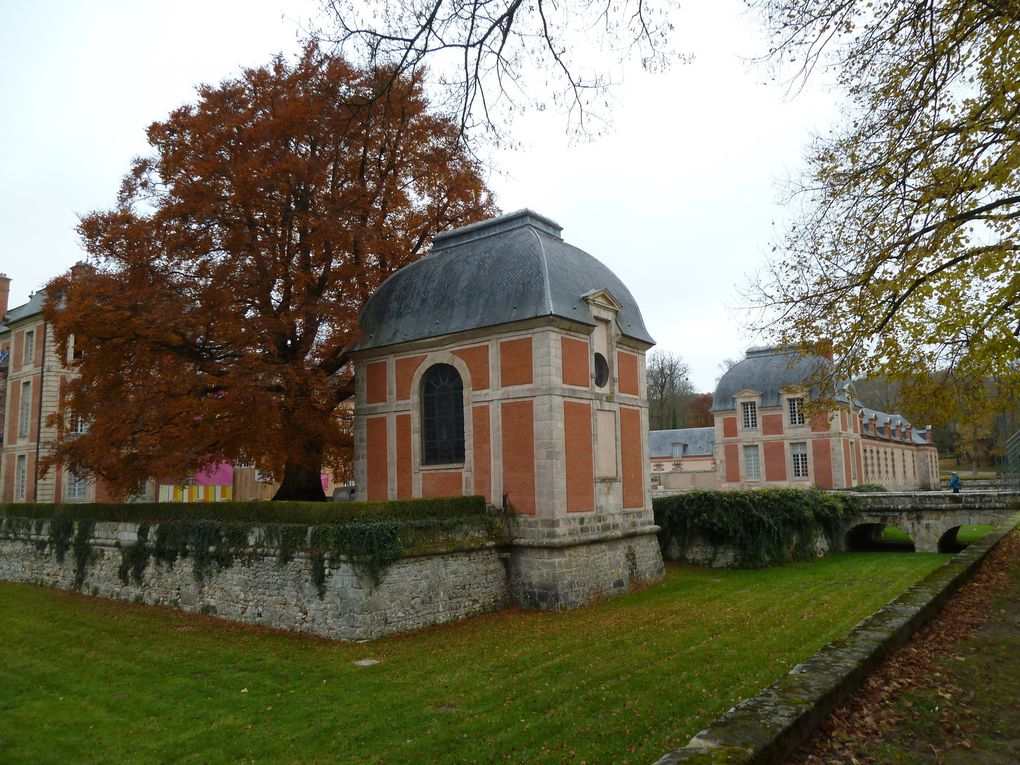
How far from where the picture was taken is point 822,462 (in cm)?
3475

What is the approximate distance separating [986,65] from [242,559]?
13368 mm

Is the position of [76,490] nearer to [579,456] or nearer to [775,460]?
[579,456]

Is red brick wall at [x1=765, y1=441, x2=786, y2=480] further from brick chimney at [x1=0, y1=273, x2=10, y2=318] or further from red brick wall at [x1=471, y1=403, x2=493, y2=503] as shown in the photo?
brick chimney at [x1=0, y1=273, x2=10, y2=318]

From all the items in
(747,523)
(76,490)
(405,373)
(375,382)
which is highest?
(405,373)

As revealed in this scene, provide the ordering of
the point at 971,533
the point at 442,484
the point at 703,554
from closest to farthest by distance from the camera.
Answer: the point at 442,484, the point at 703,554, the point at 971,533

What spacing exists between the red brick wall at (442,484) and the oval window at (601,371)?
3.65 m

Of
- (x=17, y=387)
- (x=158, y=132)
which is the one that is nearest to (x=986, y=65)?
(x=158, y=132)

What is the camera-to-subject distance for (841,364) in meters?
9.77

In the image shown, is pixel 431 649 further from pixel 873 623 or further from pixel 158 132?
pixel 158 132

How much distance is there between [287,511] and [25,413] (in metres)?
21.8

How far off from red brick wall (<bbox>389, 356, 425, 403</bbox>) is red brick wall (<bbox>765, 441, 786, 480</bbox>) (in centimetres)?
2508

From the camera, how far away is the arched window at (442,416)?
15562mm

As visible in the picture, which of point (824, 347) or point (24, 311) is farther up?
point (24, 311)

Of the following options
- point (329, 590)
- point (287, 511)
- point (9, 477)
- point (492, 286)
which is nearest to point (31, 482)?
point (9, 477)
